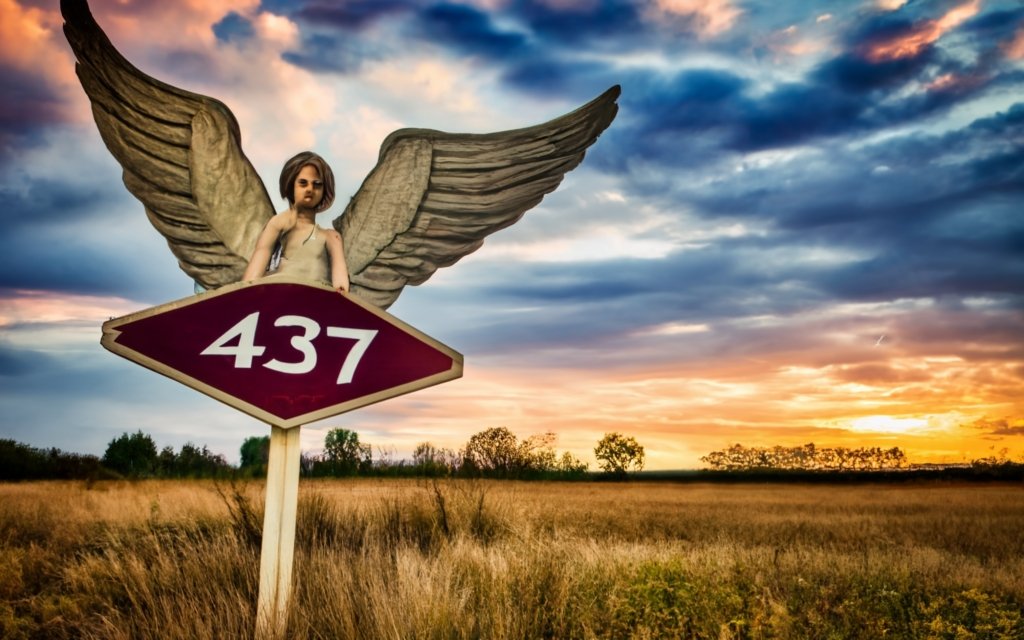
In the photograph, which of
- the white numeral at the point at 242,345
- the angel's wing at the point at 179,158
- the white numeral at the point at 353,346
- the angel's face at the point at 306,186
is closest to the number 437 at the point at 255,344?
the white numeral at the point at 242,345

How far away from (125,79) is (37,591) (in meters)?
5.02

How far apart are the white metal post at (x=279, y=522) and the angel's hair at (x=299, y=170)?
161 centimetres

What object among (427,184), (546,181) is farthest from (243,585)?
(546,181)

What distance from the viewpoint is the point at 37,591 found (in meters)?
7.02

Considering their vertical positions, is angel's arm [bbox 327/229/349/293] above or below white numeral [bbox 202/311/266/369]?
above

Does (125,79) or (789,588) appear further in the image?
(789,588)

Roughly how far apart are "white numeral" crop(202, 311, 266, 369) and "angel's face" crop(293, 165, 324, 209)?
100 centimetres

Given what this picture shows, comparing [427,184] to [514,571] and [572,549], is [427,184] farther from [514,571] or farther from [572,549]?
[572,549]

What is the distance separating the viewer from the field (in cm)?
455

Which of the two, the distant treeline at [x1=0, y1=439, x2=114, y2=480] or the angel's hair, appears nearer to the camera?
the angel's hair

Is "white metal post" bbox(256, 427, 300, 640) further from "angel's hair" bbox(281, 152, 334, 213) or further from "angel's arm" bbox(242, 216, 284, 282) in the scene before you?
"angel's hair" bbox(281, 152, 334, 213)

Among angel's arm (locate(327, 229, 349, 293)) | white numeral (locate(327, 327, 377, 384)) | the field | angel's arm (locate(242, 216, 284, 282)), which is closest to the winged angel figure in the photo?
angel's arm (locate(327, 229, 349, 293))

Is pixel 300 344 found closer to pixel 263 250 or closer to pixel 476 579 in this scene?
pixel 263 250

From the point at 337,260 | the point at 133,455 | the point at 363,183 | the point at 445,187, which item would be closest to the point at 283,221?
the point at 337,260
